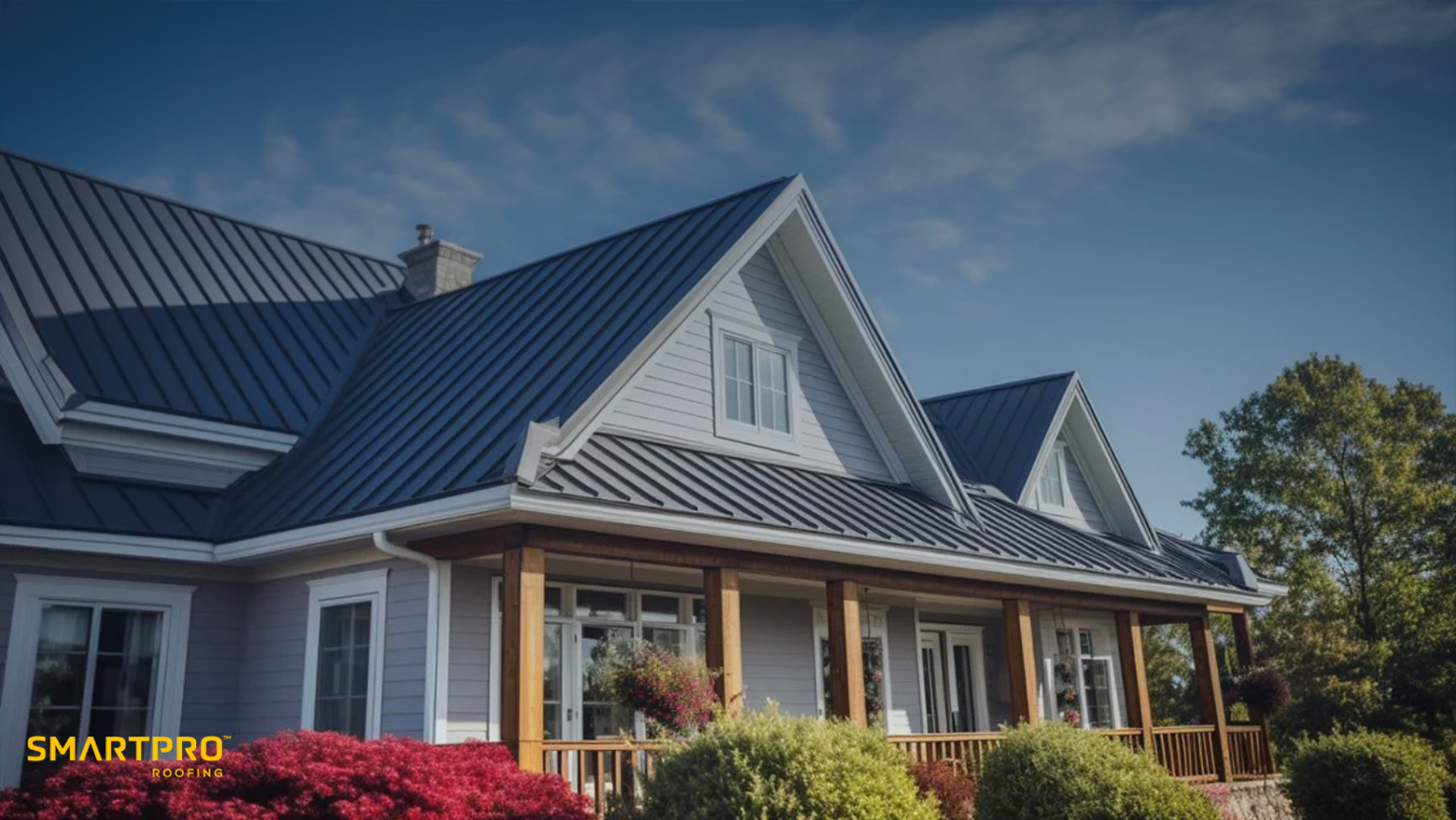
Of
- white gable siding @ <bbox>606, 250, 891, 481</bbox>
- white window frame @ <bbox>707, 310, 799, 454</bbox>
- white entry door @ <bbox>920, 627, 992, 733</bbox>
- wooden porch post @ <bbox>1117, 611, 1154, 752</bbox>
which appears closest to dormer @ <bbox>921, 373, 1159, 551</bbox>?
white entry door @ <bbox>920, 627, 992, 733</bbox>

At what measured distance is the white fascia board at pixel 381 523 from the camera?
9.95 metres

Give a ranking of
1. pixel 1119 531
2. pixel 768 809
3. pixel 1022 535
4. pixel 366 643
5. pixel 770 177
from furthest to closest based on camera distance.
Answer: pixel 1119 531, pixel 1022 535, pixel 770 177, pixel 366 643, pixel 768 809

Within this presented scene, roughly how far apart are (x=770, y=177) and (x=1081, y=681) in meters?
10.9

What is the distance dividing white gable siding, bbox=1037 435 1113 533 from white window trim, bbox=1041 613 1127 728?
1673mm

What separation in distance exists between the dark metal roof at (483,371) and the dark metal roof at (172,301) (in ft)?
2.43

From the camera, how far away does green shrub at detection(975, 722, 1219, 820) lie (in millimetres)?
9516

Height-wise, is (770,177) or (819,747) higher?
(770,177)

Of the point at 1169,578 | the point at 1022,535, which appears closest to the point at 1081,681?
the point at 1169,578

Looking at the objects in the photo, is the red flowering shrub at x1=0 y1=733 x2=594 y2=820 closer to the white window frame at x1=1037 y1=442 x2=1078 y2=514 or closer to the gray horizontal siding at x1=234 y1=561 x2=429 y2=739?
the gray horizontal siding at x1=234 y1=561 x2=429 y2=739

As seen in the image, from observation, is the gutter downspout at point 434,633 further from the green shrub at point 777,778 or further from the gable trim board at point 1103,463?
the gable trim board at point 1103,463

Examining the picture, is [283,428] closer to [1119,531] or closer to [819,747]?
[819,747]

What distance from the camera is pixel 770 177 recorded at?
51.1 feet

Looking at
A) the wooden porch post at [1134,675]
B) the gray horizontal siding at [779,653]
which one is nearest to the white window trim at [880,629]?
the gray horizontal siding at [779,653]

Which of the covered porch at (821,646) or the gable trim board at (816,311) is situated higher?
the gable trim board at (816,311)
